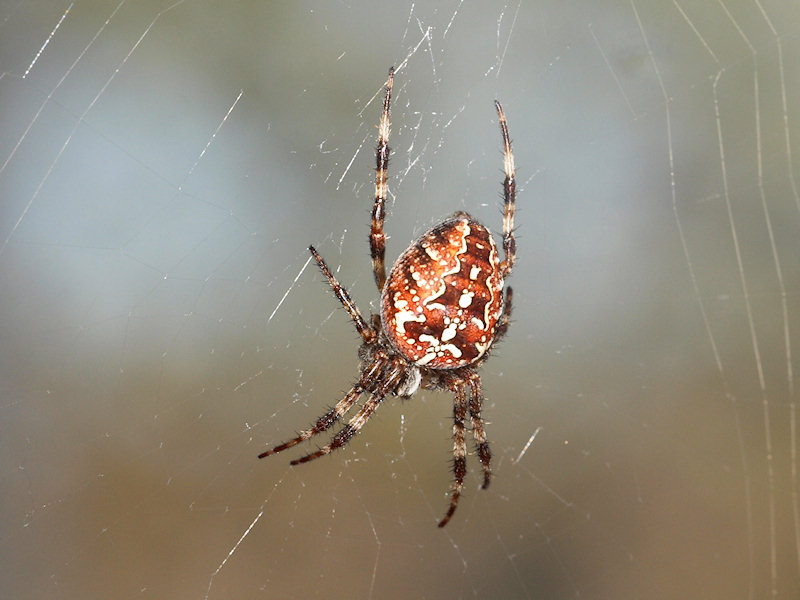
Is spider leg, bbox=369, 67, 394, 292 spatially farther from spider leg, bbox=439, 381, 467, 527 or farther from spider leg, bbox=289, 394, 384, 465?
spider leg, bbox=439, 381, 467, 527

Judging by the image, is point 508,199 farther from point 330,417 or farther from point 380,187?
point 330,417

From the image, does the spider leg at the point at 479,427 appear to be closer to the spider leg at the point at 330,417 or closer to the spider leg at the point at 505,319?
the spider leg at the point at 505,319

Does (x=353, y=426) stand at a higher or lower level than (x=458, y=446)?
higher

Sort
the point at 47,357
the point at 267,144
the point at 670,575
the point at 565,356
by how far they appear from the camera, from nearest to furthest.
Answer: the point at 47,357
the point at 267,144
the point at 670,575
the point at 565,356

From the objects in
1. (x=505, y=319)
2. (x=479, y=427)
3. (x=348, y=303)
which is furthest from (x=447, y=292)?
(x=479, y=427)

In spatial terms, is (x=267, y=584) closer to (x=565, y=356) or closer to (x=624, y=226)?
(x=565, y=356)

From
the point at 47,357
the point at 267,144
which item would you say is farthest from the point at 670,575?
the point at 47,357
